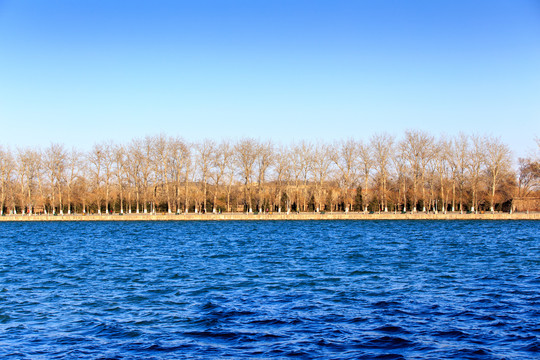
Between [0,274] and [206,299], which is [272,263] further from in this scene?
[0,274]

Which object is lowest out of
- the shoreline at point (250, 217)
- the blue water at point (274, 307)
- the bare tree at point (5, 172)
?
the blue water at point (274, 307)

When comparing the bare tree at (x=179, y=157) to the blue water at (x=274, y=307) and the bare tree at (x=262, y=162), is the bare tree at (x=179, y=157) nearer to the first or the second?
the bare tree at (x=262, y=162)

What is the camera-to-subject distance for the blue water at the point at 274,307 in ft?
32.8

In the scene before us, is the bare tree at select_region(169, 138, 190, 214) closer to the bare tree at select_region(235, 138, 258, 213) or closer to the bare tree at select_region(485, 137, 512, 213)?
the bare tree at select_region(235, 138, 258, 213)

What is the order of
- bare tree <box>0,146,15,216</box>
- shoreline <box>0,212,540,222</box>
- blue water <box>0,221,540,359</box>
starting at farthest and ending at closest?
bare tree <box>0,146,15,216</box>, shoreline <box>0,212,540,222</box>, blue water <box>0,221,540,359</box>

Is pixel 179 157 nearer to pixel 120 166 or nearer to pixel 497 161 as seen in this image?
pixel 120 166

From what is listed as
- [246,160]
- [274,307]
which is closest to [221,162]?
[246,160]

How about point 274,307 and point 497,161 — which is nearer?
point 274,307

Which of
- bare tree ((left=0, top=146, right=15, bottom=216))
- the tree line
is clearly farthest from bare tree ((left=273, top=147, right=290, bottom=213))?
bare tree ((left=0, top=146, right=15, bottom=216))

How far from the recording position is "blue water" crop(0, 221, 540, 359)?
10.0 meters

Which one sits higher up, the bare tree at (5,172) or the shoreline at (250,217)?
the bare tree at (5,172)

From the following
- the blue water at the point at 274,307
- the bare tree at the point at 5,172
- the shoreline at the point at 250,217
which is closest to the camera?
the blue water at the point at 274,307

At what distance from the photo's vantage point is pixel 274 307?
13.3 metres

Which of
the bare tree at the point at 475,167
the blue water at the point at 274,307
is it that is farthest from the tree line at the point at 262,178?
the blue water at the point at 274,307
